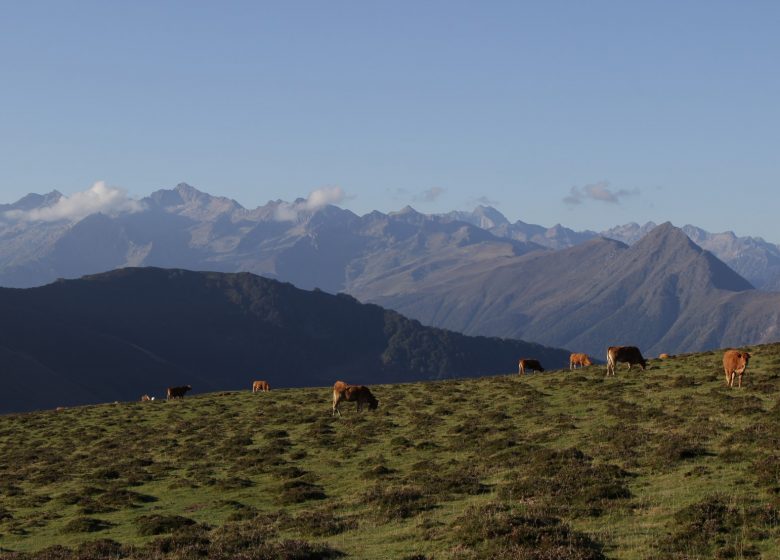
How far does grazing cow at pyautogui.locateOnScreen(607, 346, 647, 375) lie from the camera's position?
57.2 metres

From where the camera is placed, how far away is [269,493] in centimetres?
3247

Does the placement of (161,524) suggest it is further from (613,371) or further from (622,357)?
(622,357)

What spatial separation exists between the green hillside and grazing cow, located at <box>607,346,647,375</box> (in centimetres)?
124

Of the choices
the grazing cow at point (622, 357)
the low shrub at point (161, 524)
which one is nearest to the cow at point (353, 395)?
the grazing cow at point (622, 357)

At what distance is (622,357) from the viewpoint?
58.3m

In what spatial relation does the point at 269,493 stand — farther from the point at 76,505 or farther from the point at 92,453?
the point at 92,453

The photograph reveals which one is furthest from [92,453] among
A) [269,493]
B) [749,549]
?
[749,549]

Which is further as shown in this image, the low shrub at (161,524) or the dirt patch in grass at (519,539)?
the low shrub at (161,524)

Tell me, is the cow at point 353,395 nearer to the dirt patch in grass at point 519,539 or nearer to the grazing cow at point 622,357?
the grazing cow at point 622,357

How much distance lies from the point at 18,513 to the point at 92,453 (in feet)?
45.6

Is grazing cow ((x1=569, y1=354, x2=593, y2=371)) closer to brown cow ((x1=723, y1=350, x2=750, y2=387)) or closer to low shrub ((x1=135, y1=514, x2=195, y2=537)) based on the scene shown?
brown cow ((x1=723, y1=350, x2=750, y2=387))

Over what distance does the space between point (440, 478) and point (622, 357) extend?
3103cm

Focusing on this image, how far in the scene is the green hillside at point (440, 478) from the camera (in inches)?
829

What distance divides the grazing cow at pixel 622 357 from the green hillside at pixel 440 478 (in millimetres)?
1238
